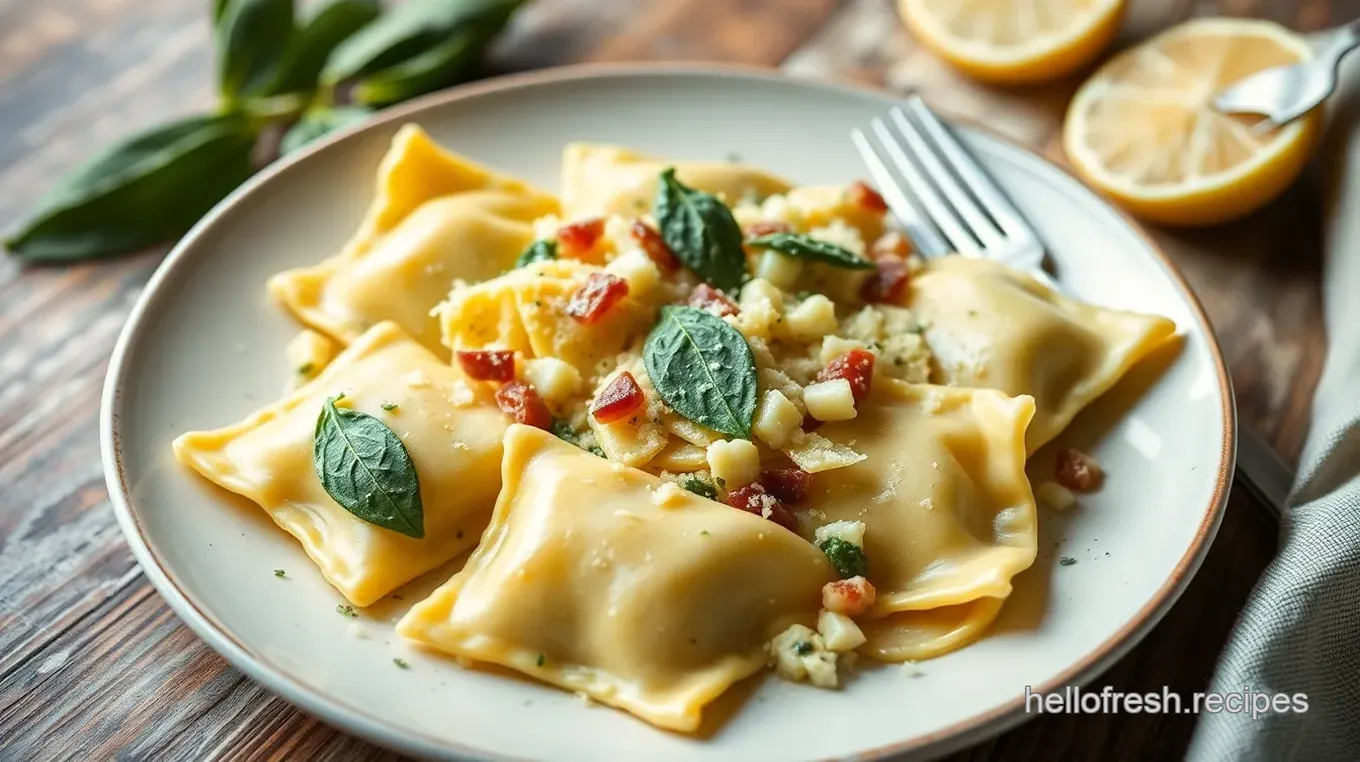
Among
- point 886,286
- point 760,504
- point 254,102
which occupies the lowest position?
point 886,286

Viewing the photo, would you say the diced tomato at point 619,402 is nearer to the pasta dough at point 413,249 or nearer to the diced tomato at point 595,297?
the diced tomato at point 595,297

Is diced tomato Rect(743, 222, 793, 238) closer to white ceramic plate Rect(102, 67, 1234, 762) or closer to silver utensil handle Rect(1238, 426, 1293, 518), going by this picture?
white ceramic plate Rect(102, 67, 1234, 762)

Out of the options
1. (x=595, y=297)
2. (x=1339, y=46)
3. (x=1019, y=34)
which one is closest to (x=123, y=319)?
(x=595, y=297)

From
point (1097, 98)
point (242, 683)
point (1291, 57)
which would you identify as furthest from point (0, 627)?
point (1291, 57)

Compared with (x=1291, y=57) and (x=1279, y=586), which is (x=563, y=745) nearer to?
(x=1279, y=586)

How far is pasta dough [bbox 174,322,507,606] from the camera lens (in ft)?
11.3

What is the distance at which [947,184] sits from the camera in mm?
4766

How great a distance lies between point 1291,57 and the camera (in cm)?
518

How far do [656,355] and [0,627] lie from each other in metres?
2.14

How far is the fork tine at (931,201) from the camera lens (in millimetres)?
4625

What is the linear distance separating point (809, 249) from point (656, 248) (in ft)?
1.69

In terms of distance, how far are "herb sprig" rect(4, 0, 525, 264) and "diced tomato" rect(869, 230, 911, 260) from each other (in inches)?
Answer: 92.8

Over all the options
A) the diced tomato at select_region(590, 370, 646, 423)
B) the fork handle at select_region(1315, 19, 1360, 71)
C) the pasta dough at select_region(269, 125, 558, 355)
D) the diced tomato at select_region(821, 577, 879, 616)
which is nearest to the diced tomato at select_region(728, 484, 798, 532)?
the diced tomato at select_region(821, 577, 879, 616)

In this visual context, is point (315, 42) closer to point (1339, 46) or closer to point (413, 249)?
point (413, 249)
